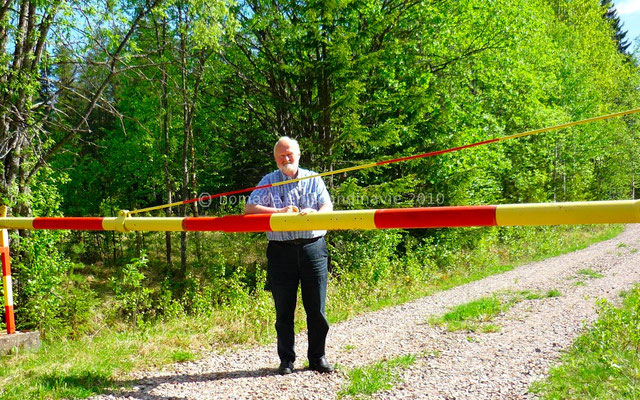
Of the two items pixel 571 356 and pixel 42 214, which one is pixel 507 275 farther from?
pixel 42 214

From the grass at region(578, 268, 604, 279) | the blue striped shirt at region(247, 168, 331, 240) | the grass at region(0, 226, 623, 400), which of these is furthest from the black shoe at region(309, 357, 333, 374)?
the grass at region(578, 268, 604, 279)

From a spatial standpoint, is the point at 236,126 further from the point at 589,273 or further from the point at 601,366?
the point at 601,366

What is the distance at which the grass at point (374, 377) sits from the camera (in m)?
3.88

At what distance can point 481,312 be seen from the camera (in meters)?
6.44

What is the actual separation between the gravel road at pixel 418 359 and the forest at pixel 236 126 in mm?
1138

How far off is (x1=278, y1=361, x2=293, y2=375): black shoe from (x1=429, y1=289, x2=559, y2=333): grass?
2.21 meters

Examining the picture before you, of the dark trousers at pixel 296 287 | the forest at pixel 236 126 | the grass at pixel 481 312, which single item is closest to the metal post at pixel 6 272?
the forest at pixel 236 126

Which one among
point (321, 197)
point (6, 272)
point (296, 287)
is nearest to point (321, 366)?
point (296, 287)

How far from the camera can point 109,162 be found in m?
16.9

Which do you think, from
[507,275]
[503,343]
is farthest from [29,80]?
[507,275]

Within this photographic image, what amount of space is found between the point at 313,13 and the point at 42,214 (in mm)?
6116

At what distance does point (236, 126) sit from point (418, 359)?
909 centimetres

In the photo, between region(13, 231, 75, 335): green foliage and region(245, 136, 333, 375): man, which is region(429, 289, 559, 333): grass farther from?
region(13, 231, 75, 335): green foliage

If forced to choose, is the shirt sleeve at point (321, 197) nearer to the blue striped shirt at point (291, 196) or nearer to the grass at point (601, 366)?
the blue striped shirt at point (291, 196)
